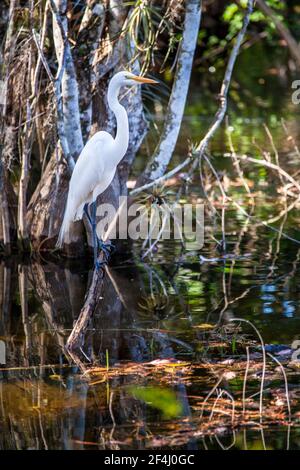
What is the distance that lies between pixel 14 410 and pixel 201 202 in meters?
6.54

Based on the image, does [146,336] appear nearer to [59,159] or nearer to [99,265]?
[99,265]

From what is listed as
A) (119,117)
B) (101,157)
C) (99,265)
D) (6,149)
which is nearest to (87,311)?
(99,265)

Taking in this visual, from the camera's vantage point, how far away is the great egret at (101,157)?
25.2ft

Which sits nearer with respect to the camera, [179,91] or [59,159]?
[179,91]

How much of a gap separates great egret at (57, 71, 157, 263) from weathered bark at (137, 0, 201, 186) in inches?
53.8

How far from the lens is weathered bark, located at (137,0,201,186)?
8.95 m

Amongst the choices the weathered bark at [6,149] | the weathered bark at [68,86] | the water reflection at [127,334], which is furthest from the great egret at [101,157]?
the weathered bark at [6,149]

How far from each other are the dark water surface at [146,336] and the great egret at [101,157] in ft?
3.01

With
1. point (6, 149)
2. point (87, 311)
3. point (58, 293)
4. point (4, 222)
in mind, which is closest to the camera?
point (87, 311)

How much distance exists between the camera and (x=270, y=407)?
19.0ft

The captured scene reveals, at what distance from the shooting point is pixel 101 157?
7930mm

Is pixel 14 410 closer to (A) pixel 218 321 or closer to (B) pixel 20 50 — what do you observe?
(A) pixel 218 321

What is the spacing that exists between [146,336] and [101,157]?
1623 millimetres

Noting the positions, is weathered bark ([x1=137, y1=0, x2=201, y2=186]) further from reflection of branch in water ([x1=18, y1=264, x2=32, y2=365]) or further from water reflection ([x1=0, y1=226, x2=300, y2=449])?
reflection of branch in water ([x1=18, y1=264, x2=32, y2=365])
